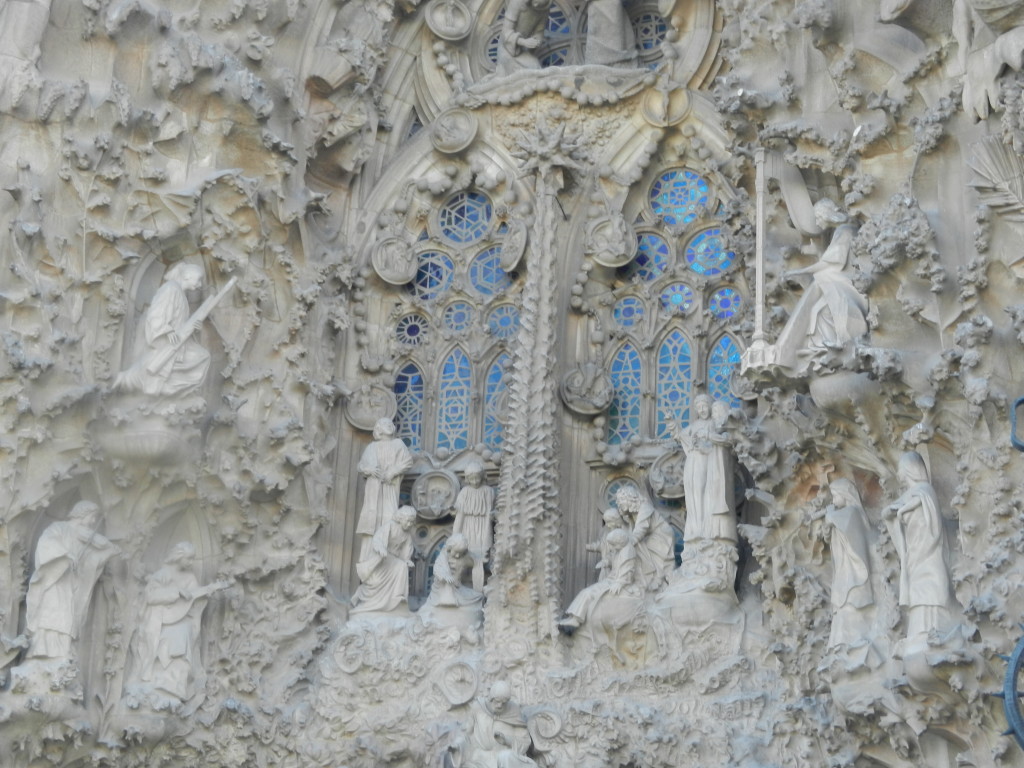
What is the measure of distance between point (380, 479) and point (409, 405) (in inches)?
33.5

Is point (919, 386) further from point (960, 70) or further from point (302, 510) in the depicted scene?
point (302, 510)

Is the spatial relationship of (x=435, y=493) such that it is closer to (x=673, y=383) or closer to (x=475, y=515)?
(x=475, y=515)

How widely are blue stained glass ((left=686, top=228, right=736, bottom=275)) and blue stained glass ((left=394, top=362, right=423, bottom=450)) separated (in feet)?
6.66

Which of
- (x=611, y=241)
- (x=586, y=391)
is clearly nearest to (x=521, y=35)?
(x=611, y=241)

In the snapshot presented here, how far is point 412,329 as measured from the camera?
17.7m

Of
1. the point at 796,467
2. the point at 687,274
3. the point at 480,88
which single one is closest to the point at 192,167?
the point at 480,88

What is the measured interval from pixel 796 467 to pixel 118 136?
4718 mm

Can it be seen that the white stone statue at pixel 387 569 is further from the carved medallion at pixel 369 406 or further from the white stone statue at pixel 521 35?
the white stone statue at pixel 521 35

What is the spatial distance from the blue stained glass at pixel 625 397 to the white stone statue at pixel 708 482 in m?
0.93

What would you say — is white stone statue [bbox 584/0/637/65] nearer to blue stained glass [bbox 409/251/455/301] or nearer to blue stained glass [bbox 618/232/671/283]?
blue stained glass [bbox 618/232/671/283]

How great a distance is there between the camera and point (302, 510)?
16797 millimetres

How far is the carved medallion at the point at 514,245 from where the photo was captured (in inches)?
677

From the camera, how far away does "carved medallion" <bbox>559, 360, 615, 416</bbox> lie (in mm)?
16719

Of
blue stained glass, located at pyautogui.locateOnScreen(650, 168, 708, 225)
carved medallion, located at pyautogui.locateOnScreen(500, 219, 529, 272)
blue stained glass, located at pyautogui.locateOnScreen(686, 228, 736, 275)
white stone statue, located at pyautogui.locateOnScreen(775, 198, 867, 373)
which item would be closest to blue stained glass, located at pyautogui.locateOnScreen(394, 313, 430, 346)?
carved medallion, located at pyautogui.locateOnScreen(500, 219, 529, 272)
